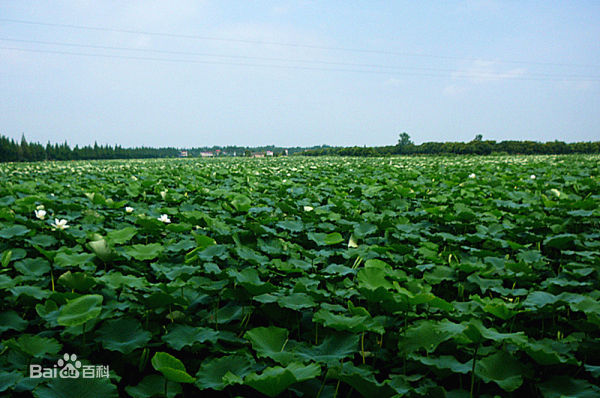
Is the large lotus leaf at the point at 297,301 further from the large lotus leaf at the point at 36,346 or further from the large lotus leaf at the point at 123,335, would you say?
the large lotus leaf at the point at 36,346

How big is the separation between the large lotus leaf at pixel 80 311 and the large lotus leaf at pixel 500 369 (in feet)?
4.09

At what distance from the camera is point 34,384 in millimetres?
1106

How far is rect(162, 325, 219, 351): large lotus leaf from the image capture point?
1300 mm

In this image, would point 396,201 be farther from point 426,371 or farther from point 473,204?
point 426,371

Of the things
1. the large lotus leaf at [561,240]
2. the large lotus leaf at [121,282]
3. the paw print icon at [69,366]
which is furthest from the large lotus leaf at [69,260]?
the large lotus leaf at [561,240]

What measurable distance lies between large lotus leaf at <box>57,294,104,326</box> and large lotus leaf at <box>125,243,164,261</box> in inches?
25.1

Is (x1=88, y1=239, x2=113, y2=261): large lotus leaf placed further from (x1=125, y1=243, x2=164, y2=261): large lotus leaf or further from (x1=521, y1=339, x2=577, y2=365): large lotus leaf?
(x1=521, y1=339, x2=577, y2=365): large lotus leaf

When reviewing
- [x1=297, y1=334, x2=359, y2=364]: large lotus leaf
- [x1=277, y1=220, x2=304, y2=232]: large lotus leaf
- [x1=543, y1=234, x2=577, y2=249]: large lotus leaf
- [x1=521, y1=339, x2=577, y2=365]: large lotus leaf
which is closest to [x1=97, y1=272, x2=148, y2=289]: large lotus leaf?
[x1=297, y1=334, x2=359, y2=364]: large lotus leaf

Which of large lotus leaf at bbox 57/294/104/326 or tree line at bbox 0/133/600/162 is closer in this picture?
large lotus leaf at bbox 57/294/104/326

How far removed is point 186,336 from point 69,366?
14.3 inches

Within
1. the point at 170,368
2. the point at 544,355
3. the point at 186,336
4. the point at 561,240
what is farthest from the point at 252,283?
the point at 561,240

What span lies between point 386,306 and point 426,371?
292 millimetres

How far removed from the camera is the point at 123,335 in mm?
1345

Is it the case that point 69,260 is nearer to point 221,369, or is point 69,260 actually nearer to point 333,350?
point 221,369
